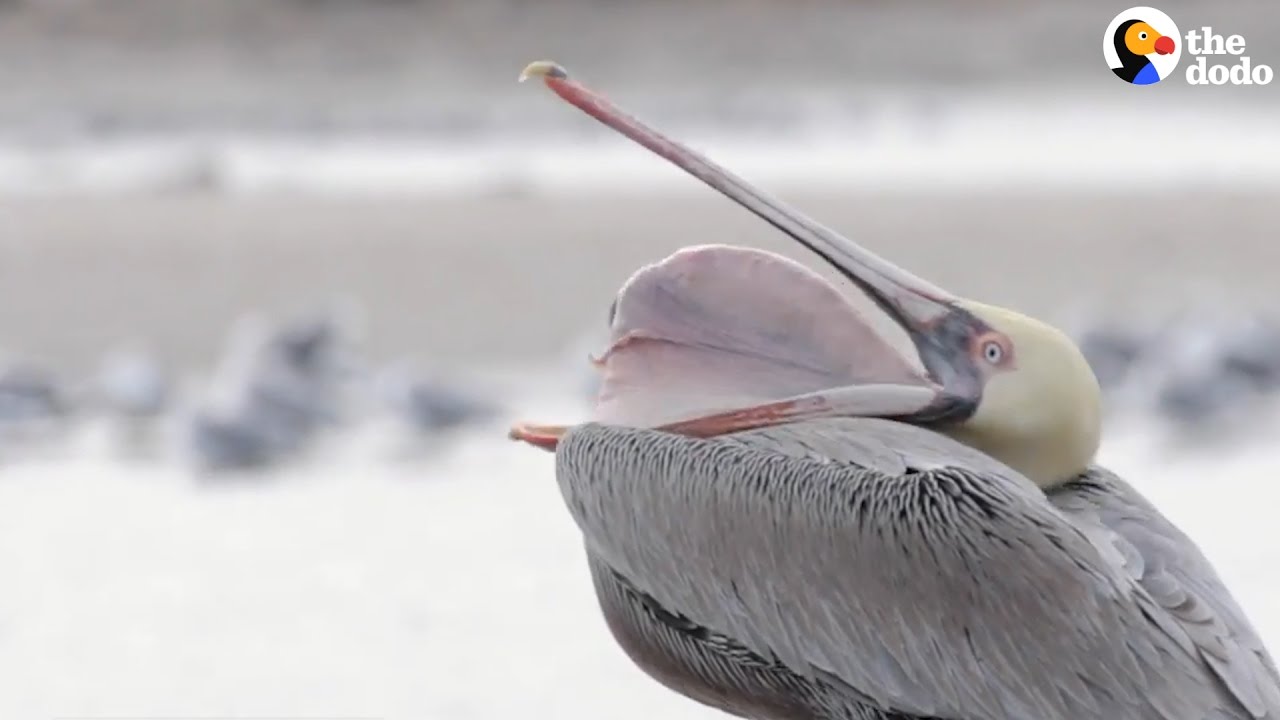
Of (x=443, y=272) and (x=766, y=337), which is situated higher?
(x=443, y=272)

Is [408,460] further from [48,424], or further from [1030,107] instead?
[1030,107]

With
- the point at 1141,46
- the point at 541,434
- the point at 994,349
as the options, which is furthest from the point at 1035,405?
the point at 1141,46

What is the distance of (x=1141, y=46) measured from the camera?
7.86m

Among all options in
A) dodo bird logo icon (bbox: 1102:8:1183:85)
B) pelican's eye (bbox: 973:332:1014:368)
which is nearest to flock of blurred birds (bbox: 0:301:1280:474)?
pelican's eye (bbox: 973:332:1014:368)

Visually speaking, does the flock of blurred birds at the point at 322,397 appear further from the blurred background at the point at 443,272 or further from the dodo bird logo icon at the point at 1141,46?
the dodo bird logo icon at the point at 1141,46

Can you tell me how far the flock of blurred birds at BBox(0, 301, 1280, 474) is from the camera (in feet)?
12.1

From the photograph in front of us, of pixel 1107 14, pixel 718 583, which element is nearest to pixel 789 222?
pixel 718 583

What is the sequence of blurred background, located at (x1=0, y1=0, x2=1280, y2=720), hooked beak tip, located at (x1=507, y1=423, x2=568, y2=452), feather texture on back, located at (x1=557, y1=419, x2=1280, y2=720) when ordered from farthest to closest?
blurred background, located at (x1=0, y1=0, x2=1280, y2=720) → hooked beak tip, located at (x1=507, y1=423, x2=568, y2=452) → feather texture on back, located at (x1=557, y1=419, x2=1280, y2=720)

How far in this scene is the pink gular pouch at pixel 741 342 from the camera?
1679 millimetres

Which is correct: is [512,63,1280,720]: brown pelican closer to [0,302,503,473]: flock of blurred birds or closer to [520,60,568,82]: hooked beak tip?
[520,60,568,82]: hooked beak tip

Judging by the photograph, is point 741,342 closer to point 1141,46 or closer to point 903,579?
point 903,579

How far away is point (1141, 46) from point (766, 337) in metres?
6.52

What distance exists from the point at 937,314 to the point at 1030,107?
26.5ft

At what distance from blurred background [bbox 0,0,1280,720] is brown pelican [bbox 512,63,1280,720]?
→ 78 centimetres
